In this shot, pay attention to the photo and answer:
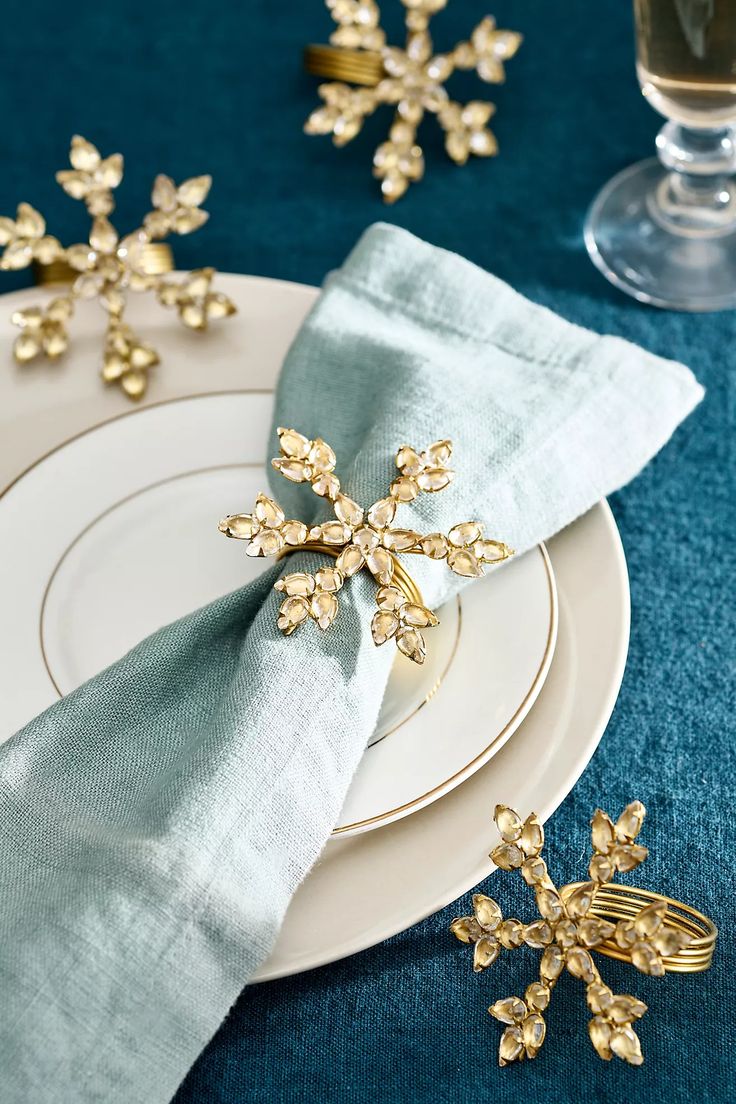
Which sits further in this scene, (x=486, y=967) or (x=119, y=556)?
(x=119, y=556)

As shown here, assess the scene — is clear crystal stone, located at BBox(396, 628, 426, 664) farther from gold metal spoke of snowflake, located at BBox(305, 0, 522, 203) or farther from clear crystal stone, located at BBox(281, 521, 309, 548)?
gold metal spoke of snowflake, located at BBox(305, 0, 522, 203)

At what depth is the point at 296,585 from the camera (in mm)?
475

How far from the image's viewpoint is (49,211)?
80 centimetres

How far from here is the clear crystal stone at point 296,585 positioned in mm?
472

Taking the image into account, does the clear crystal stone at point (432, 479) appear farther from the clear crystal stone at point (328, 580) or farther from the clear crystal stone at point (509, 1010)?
the clear crystal stone at point (509, 1010)

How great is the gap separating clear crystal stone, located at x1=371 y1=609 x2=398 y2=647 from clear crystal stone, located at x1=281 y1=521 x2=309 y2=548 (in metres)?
0.04

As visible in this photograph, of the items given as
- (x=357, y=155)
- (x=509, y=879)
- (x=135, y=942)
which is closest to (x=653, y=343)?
(x=357, y=155)

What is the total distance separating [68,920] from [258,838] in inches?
2.8

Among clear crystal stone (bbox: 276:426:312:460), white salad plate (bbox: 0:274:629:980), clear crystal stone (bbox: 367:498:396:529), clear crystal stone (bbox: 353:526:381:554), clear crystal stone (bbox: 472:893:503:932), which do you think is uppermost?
clear crystal stone (bbox: 276:426:312:460)

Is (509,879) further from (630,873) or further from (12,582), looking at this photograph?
(12,582)

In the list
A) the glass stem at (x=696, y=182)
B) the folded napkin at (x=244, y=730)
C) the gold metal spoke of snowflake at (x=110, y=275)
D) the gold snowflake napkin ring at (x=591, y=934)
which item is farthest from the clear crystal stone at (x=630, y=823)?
the glass stem at (x=696, y=182)

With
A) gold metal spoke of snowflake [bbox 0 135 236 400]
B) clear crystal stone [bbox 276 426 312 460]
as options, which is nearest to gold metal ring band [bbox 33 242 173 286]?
gold metal spoke of snowflake [bbox 0 135 236 400]

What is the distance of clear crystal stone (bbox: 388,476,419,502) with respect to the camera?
487 mm

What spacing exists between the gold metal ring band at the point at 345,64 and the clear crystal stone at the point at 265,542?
1.57 feet
